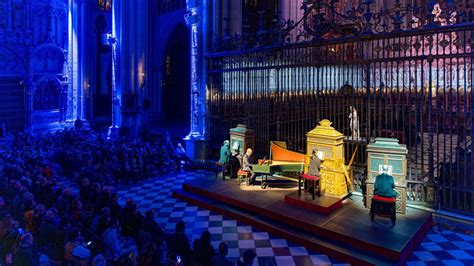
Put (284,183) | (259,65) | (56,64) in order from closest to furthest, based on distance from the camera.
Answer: (284,183)
(259,65)
(56,64)

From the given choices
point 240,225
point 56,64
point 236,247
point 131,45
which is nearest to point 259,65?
point 240,225

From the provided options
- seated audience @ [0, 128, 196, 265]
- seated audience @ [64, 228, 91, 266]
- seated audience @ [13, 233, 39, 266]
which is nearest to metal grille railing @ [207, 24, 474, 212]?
seated audience @ [0, 128, 196, 265]

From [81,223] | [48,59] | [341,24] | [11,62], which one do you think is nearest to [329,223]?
[81,223]

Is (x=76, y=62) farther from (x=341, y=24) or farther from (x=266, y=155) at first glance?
(x=341, y=24)

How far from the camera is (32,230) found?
641cm

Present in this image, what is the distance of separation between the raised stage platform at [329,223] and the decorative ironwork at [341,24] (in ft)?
14.2

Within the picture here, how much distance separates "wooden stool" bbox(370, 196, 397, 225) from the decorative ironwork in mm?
4048

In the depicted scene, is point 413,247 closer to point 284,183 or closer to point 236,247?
point 236,247

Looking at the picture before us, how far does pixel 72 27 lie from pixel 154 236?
A: 73.9 ft

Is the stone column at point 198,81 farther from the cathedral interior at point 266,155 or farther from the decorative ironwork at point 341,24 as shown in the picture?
the decorative ironwork at point 341,24

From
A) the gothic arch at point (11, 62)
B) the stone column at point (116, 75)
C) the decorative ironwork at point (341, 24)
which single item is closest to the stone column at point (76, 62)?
the gothic arch at point (11, 62)

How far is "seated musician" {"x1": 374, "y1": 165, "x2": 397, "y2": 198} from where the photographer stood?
743 cm

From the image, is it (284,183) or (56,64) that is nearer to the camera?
(284,183)

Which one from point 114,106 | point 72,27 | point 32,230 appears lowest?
point 32,230
